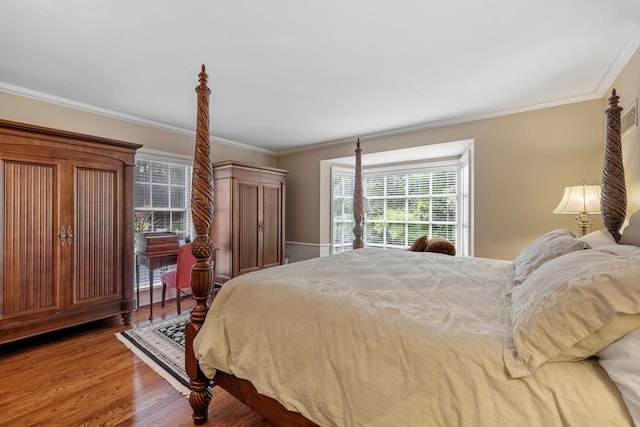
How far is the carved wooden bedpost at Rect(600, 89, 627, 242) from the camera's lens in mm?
1719

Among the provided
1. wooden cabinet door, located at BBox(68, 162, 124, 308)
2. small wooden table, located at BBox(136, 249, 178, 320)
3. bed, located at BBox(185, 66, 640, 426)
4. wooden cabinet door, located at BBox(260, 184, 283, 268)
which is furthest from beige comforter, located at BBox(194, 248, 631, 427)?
wooden cabinet door, located at BBox(260, 184, 283, 268)

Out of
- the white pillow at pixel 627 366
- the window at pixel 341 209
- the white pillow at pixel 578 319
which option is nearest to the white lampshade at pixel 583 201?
the white pillow at pixel 578 319

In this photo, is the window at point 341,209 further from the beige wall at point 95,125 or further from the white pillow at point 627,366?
the white pillow at point 627,366

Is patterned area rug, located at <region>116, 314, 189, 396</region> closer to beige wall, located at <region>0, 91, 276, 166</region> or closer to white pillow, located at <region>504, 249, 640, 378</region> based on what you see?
white pillow, located at <region>504, 249, 640, 378</region>

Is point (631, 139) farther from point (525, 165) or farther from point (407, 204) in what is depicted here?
point (407, 204)

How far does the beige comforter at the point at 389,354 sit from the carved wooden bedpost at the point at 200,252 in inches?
4.8

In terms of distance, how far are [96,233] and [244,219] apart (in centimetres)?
181

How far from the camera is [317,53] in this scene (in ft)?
7.15

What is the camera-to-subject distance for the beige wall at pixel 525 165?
294cm

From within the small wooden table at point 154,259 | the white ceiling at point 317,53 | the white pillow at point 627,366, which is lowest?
the small wooden table at point 154,259

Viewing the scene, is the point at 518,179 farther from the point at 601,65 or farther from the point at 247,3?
the point at 247,3

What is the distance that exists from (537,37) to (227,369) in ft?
9.16

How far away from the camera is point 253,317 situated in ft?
4.45

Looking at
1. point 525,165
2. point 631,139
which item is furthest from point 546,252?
point 525,165
